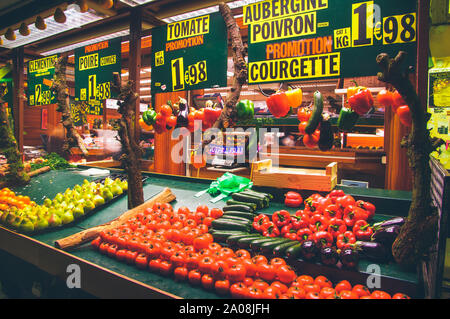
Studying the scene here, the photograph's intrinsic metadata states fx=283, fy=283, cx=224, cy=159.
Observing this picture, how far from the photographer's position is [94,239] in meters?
3.06

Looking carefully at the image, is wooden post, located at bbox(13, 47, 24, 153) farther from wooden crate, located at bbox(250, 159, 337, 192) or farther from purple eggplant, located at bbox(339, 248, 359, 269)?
purple eggplant, located at bbox(339, 248, 359, 269)

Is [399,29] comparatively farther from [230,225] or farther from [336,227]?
[230,225]

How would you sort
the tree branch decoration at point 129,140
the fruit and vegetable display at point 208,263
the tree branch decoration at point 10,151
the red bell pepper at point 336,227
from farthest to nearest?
the tree branch decoration at point 10,151 → the tree branch decoration at point 129,140 → the red bell pepper at point 336,227 → the fruit and vegetable display at point 208,263

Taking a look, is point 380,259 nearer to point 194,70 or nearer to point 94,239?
point 94,239

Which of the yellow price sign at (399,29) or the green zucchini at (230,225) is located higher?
the yellow price sign at (399,29)

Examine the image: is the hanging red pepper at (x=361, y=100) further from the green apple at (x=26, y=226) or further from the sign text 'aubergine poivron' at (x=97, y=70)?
the sign text 'aubergine poivron' at (x=97, y=70)

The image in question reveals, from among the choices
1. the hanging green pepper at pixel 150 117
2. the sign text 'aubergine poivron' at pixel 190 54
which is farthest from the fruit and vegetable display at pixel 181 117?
the sign text 'aubergine poivron' at pixel 190 54

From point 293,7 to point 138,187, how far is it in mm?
2842

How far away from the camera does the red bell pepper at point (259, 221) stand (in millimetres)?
2850

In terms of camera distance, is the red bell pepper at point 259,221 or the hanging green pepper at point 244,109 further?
the hanging green pepper at point 244,109

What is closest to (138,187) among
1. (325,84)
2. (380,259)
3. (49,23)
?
(380,259)

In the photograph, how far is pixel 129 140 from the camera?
3584 millimetres

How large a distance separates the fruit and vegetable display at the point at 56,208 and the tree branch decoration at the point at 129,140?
0.63m

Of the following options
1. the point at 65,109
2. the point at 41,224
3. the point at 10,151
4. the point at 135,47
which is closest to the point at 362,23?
the point at 135,47
